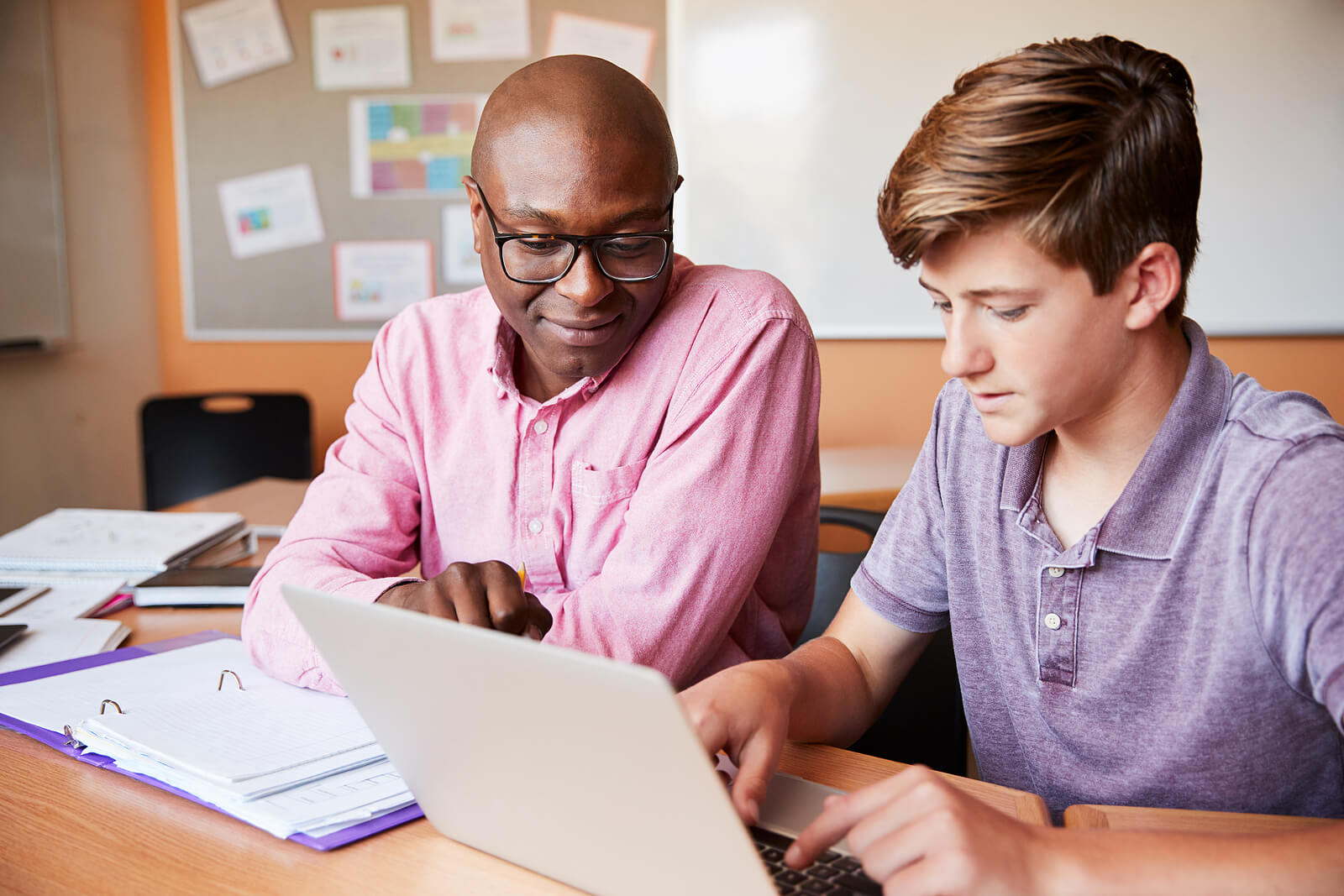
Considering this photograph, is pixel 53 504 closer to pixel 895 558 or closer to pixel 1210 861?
pixel 895 558

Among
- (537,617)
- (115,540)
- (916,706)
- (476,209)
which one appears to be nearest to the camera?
(537,617)

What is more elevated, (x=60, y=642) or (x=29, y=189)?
(x=29, y=189)

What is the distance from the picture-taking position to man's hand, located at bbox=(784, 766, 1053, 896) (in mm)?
644

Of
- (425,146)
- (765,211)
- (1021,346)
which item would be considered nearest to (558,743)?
(1021,346)

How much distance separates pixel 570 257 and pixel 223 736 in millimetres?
567

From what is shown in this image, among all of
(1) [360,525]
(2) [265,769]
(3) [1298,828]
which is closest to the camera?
(3) [1298,828]

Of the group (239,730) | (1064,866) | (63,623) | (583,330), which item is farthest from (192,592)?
(1064,866)

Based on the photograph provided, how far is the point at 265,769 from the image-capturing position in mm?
860

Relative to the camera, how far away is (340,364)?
3.50m

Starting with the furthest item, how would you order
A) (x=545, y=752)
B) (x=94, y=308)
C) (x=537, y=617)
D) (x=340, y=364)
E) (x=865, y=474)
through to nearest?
(x=340, y=364), (x=94, y=308), (x=865, y=474), (x=537, y=617), (x=545, y=752)

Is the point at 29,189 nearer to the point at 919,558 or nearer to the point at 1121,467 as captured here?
the point at 919,558

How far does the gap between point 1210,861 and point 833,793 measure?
0.26 m

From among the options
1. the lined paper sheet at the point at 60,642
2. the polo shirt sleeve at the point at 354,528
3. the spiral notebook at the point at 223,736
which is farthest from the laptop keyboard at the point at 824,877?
the lined paper sheet at the point at 60,642

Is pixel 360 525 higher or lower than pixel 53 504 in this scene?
higher
